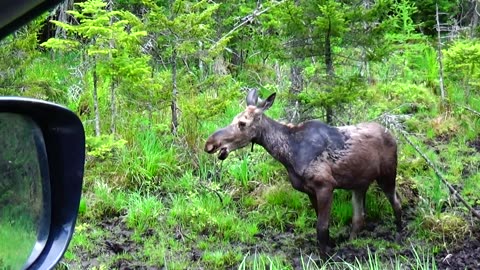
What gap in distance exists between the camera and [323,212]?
6414 millimetres

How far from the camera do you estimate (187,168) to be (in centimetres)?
867

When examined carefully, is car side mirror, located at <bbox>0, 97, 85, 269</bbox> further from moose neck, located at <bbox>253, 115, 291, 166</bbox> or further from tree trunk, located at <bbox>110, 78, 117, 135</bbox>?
tree trunk, located at <bbox>110, 78, 117, 135</bbox>

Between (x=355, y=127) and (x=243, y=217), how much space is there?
1683 millimetres

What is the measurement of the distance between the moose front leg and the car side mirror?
4.61 m

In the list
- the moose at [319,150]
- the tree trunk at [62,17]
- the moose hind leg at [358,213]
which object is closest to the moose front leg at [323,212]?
the moose at [319,150]

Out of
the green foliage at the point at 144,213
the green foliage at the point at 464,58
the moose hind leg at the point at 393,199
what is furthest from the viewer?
the green foliage at the point at 464,58

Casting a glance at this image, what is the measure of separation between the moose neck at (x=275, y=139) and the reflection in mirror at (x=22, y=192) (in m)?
4.70

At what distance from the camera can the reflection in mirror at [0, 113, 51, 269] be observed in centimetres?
173

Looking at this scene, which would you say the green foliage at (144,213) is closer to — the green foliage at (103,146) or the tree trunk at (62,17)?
the green foliage at (103,146)

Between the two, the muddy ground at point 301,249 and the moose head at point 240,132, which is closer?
the moose head at point 240,132

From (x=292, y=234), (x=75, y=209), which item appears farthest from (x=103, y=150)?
(x=75, y=209)

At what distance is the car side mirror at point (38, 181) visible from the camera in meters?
1.74

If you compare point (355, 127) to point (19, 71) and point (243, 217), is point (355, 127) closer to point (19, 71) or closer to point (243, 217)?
point (243, 217)

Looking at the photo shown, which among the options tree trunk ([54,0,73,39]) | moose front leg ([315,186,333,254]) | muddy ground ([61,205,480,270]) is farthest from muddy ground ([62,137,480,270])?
tree trunk ([54,0,73,39])
